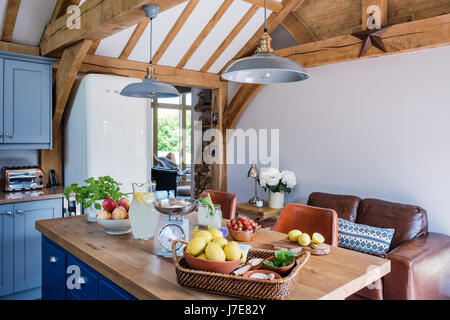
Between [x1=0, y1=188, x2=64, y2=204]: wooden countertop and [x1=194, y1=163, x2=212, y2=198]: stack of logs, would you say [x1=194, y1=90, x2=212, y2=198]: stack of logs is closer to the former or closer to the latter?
[x1=194, y1=163, x2=212, y2=198]: stack of logs

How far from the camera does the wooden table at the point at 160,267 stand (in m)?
1.38

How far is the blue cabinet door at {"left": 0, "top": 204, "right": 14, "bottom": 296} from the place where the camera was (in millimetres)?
3225

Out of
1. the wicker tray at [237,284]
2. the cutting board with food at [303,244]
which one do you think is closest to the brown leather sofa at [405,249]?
the cutting board with food at [303,244]

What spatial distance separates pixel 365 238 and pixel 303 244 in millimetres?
1567

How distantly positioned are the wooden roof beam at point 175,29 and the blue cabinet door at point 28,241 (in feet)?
6.77

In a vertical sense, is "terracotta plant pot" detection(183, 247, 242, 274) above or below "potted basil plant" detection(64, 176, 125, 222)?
below

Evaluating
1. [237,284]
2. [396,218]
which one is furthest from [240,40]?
[237,284]

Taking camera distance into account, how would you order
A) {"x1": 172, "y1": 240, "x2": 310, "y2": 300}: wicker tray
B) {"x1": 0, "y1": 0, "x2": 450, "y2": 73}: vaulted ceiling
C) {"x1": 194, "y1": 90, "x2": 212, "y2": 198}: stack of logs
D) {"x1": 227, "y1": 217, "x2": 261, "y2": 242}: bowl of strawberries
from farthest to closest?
{"x1": 194, "y1": 90, "x2": 212, "y2": 198}: stack of logs, {"x1": 0, "y1": 0, "x2": 450, "y2": 73}: vaulted ceiling, {"x1": 227, "y1": 217, "x2": 261, "y2": 242}: bowl of strawberries, {"x1": 172, "y1": 240, "x2": 310, "y2": 300}: wicker tray

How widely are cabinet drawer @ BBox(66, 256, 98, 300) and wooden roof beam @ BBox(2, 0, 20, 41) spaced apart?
2.47m

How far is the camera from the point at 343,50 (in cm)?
379

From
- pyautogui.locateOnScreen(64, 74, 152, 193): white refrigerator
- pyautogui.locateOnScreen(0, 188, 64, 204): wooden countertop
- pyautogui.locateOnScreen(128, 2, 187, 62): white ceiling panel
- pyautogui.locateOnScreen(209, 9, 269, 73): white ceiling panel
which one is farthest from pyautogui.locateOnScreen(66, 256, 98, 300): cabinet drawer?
pyautogui.locateOnScreen(209, 9, 269, 73): white ceiling panel
